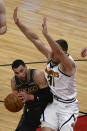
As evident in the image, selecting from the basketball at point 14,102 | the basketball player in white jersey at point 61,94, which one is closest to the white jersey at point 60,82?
the basketball player in white jersey at point 61,94

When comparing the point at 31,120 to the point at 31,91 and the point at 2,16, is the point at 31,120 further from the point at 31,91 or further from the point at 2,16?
the point at 2,16

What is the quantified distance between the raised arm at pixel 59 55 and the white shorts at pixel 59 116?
61 centimetres

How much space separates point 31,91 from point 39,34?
4.76 meters

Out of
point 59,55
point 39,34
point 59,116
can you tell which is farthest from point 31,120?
point 39,34

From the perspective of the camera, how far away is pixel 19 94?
5.53m

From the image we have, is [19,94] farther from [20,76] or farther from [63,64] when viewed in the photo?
[63,64]

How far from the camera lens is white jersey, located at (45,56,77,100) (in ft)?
18.1

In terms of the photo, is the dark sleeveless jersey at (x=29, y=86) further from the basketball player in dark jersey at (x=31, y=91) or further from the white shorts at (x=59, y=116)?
the white shorts at (x=59, y=116)

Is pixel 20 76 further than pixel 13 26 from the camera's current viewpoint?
No

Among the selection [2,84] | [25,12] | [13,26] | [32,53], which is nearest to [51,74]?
[2,84]

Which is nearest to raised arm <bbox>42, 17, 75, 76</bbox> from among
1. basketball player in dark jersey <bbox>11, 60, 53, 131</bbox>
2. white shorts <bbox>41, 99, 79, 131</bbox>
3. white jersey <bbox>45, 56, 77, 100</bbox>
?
white jersey <bbox>45, 56, 77, 100</bbox>

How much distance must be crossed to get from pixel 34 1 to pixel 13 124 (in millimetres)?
6621

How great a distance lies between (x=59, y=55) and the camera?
523cm

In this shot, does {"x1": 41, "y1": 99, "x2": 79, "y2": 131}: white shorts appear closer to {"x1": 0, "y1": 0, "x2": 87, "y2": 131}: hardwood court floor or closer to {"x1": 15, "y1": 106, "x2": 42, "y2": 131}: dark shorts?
{"x1": 15, "y1": 106, "x2": 42, "y2": 131}: dark shorts
